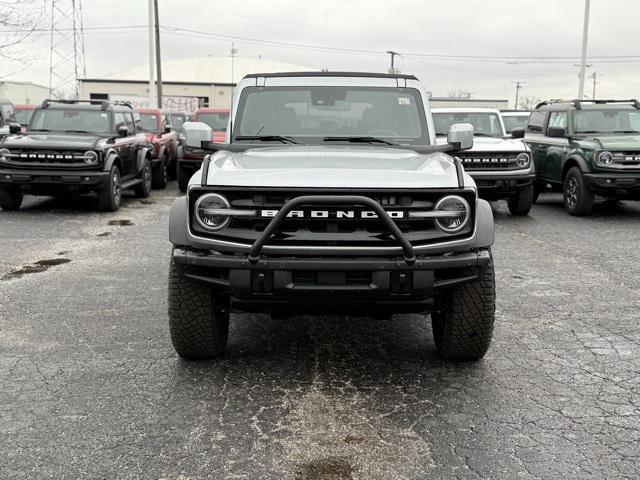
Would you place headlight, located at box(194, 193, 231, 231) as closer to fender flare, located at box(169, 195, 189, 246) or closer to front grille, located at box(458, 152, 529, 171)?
fender flare, located at box(169, 195, 189, 246)

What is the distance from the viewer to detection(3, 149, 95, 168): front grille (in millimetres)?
10766

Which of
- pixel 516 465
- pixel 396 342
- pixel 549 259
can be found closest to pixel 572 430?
pixel 516 465

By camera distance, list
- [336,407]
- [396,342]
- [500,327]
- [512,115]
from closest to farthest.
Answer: [336,407], [396,342], [500,327], [512,115]

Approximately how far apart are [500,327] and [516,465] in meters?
2.27

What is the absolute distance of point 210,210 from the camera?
377cm

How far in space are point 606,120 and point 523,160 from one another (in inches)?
79.3

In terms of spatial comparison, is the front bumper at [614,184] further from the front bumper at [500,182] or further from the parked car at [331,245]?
the parked car at [331,245]

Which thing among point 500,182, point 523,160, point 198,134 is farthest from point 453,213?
point 523,160

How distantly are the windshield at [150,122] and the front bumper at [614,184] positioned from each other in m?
9.98

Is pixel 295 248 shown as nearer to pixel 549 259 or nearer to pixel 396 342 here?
pixel 396 342

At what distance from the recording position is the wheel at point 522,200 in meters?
11.4

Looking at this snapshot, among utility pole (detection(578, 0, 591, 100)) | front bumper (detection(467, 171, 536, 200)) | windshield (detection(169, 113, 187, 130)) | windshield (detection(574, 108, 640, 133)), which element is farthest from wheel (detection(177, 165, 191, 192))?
utility pole (detection(578, 0, 591, 100))

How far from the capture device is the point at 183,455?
3.14 m

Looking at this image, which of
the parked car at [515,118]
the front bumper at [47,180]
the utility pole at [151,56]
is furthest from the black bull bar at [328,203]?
the utility pole at [151,56]
